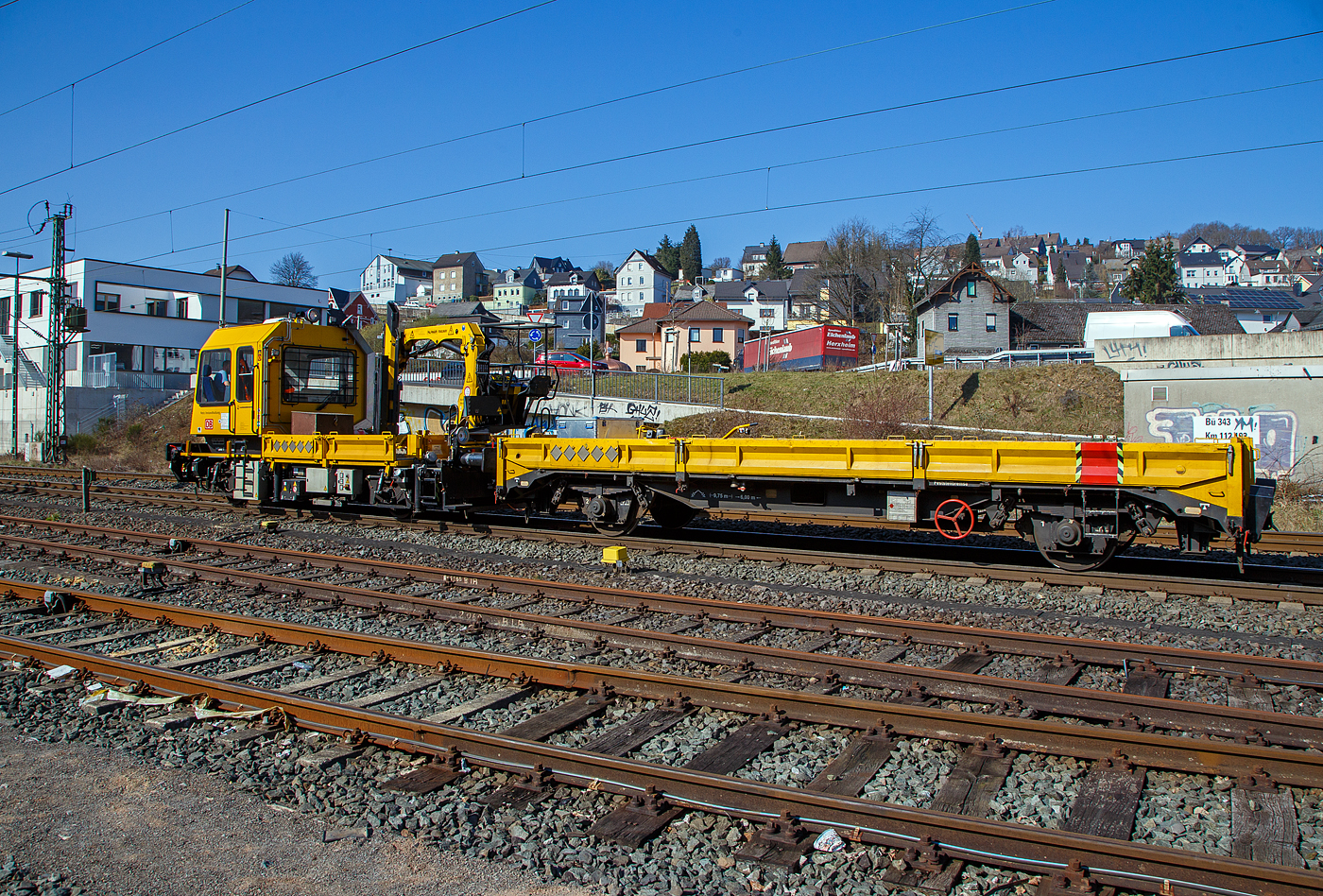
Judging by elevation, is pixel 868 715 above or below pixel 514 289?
below

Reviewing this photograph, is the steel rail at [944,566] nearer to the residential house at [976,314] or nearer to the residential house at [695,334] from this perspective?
the residential house at [976,314]

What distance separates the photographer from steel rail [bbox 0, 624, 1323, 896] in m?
3.30

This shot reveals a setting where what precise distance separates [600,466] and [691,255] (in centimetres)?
13522

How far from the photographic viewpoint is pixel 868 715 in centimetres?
520

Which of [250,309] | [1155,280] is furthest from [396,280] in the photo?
→ [1155,280]

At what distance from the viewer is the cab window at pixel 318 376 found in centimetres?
1470

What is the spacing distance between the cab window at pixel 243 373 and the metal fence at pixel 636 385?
12295 millimetres

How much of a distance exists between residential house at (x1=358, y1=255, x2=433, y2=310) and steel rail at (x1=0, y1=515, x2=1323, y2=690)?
418ft

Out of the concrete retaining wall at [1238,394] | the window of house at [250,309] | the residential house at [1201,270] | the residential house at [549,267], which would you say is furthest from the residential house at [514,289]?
the concrete retaining wall at [1238,394]

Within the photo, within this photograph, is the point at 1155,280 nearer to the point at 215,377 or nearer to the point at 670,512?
the point at 670,512

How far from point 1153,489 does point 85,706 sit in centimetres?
962

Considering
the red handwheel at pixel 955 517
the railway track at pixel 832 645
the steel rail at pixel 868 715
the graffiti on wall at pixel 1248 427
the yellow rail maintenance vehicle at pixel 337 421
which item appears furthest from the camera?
the graffiti on wall at pixel 1248 427

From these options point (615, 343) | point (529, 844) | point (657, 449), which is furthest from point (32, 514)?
point (615, 343)

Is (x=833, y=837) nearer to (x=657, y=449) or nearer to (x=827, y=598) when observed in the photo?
(x=827, y=598)
